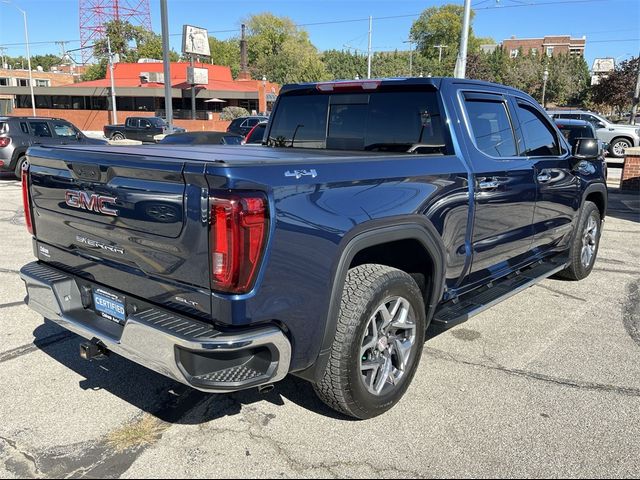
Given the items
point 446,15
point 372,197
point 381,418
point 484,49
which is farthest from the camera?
point 484,49

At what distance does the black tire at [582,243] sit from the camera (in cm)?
582

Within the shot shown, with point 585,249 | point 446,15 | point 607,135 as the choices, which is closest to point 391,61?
point 446,15

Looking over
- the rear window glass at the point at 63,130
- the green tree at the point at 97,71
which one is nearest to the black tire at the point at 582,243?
the rear window glass at the point at 63,130

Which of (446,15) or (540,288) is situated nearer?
(540,288)

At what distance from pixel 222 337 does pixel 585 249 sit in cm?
514

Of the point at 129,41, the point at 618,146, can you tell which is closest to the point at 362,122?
the point at 618,146

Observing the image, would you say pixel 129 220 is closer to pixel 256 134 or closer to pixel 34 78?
pixel 256 134

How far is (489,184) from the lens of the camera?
3963 mm

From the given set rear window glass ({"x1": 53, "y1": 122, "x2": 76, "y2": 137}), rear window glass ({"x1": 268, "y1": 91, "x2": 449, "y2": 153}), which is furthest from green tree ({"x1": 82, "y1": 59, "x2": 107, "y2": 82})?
rear window glass ({"x1": 268, "y1": 91, "x2": 449, "y2": 153})

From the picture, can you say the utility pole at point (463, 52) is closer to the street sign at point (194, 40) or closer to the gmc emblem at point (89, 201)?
the gmc emblem at point (89, 201)

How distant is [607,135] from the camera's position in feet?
74.1

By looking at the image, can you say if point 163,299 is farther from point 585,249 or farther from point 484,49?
point 484,49

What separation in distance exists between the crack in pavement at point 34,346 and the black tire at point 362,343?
2441 mm

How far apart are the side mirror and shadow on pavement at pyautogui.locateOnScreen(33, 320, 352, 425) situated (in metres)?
3.51
